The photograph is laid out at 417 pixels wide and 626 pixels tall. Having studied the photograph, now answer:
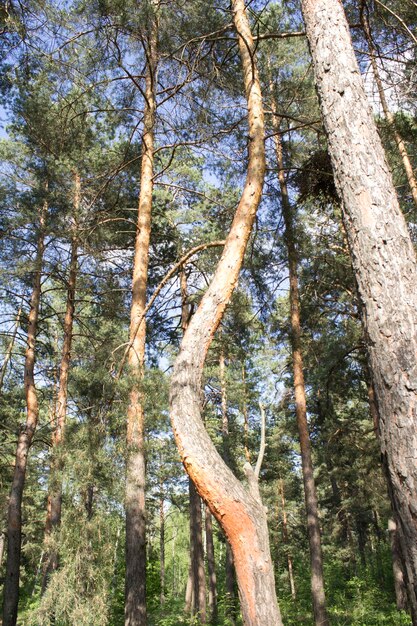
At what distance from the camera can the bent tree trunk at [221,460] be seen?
8.89 ft

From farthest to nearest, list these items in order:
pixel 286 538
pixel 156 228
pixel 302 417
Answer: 1. pixel 286 538
2. pixel 156 228
3. pixel 302 417

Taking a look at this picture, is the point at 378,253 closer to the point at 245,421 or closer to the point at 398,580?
the point at 398,580

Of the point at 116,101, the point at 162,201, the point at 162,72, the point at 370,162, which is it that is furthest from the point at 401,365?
the point at 162,201

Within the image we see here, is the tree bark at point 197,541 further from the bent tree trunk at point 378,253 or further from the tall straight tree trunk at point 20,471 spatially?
the bent tree trunk at point 378,253

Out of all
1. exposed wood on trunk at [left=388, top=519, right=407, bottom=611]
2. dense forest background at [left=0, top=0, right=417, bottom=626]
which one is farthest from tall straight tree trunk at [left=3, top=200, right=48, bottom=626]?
exposed wood on trunk at [left=388, top=519, right=407, bottom=611]

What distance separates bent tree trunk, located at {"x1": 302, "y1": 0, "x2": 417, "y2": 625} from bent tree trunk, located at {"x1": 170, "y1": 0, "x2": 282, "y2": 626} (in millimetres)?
813

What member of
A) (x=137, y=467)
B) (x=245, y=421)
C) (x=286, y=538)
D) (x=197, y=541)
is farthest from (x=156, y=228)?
(x=286, y=538)

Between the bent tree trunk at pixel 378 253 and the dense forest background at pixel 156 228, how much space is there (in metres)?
0.31

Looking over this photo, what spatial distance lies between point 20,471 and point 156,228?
7031 millimetres

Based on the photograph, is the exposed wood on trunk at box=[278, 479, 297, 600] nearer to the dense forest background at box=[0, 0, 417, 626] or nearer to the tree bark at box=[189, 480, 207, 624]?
the dense forest background at box=[0, 0, 417, 626]

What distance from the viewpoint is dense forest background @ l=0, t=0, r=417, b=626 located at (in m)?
5.57

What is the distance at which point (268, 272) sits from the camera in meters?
11.7

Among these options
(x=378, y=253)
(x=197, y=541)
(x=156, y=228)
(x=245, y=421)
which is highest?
(x=156, y=228)

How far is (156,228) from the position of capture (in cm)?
1302
